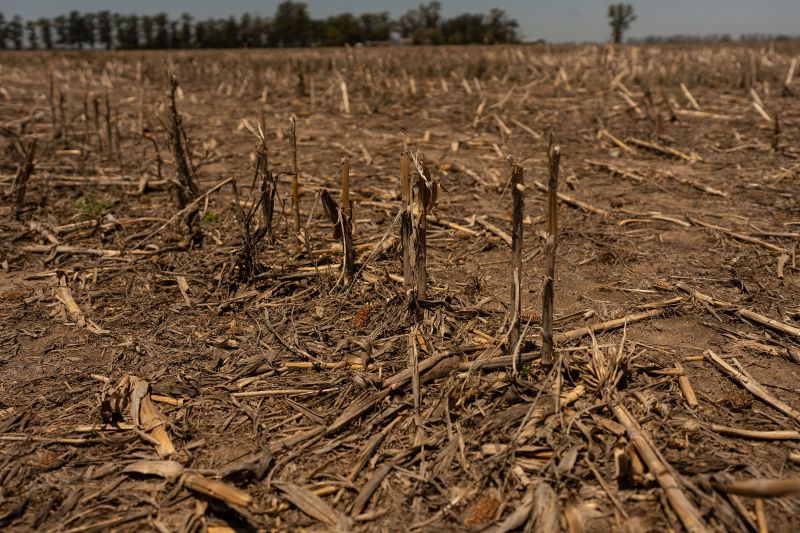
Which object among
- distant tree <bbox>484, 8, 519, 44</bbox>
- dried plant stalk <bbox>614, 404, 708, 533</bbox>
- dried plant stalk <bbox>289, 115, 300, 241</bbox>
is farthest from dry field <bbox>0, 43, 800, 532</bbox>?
distant tree <bbox>484, 8, 519, 44</bbox>

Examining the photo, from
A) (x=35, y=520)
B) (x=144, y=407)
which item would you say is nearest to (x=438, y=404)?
(x=144, y=407)

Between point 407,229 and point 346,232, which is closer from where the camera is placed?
point 407,229

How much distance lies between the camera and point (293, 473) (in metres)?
2.68

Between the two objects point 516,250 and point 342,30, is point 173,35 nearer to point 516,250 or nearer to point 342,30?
point 342,30

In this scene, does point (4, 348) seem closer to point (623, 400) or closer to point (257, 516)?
point (257, 516)

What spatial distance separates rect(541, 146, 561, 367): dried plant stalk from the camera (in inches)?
107

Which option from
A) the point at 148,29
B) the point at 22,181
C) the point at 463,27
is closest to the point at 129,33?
the point at 148,29

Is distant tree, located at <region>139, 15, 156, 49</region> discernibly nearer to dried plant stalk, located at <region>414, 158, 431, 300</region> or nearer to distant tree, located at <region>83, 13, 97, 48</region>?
distant tree, located at <region>83, 13, 97, 48</region>

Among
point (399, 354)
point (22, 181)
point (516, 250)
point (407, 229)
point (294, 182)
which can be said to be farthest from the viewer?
point (22, 181)

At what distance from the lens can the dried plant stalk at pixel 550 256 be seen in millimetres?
2713

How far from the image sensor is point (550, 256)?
112 inches

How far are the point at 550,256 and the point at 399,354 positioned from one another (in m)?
1.08

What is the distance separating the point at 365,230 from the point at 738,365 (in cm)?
307

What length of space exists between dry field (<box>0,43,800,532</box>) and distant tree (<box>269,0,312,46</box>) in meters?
79.2
